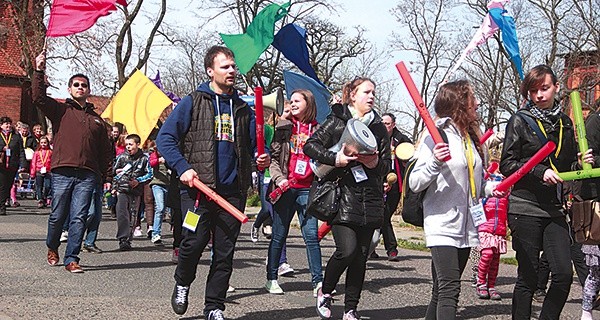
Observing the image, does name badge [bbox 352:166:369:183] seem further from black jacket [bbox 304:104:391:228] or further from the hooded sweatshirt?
the hooded sweatshirt

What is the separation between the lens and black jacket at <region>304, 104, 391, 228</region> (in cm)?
606

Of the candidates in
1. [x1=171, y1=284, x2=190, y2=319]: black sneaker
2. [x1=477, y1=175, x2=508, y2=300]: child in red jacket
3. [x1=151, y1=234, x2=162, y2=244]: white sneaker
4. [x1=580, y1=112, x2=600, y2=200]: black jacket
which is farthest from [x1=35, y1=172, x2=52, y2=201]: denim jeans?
[x1=580, y1=112, x2=600, y2=200]: black jacket

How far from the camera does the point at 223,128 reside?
6.03 metres

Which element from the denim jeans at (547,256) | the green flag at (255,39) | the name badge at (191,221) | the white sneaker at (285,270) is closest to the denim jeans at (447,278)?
the denim jeans at (547,256)

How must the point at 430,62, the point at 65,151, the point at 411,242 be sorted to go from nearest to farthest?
the point at 65,151 < the point at 411,242 < the point at 430,62

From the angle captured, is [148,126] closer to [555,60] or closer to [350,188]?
[350,188]

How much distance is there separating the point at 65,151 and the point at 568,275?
5.32 m

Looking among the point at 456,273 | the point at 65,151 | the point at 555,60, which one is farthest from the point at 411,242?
the point at 555,60

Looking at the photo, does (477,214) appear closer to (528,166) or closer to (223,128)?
(528,166)

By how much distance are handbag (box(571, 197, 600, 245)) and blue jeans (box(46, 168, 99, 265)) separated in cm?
499

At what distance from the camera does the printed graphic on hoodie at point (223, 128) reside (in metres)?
6.00

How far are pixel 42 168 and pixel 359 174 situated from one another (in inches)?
608

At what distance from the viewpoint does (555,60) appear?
31.9m

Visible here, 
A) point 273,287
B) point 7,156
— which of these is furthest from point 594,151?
point 7,156
